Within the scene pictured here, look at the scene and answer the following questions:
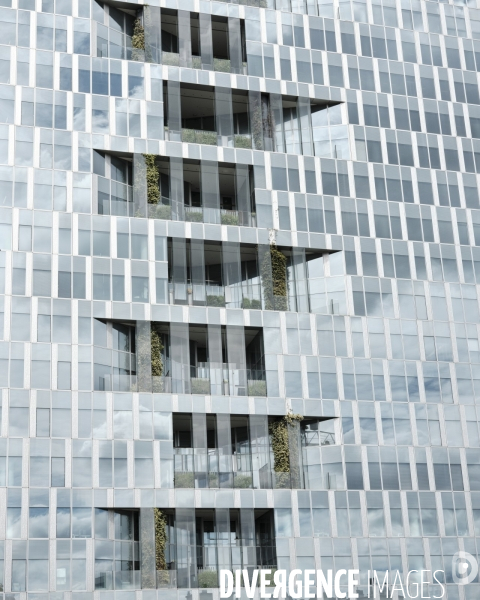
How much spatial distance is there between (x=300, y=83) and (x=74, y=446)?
2802cm

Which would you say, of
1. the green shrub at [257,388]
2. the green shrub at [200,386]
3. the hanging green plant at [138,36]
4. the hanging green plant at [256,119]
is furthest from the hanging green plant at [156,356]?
the hanging green plant at [138,36]

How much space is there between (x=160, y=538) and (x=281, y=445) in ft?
29.1

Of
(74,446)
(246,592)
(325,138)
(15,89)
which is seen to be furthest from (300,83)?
(246,592)

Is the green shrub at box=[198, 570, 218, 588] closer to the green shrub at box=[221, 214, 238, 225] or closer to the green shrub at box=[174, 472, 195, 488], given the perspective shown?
the green shrub at box=[174, 472, 195, 488]

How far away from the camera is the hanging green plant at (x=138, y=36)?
6291 centimetres

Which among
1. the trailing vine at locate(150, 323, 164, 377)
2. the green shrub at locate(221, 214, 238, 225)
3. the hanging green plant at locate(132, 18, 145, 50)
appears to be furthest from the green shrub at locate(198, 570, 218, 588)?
the hanging green plant at locate(132, 18, 145, 50)

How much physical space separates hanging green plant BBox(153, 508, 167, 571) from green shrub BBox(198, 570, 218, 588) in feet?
6.46

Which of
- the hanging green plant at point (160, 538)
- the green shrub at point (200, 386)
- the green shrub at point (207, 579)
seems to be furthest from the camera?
the green shrub at point (200, 386)

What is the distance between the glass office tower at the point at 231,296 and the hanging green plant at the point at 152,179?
0.20 m

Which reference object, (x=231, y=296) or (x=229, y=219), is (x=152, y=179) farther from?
(x=231, y=296)

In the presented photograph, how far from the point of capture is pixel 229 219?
200 ft

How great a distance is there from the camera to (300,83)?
64.6 m

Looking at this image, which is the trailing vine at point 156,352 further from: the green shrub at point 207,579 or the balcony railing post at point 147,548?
the green shrub at point 207,579

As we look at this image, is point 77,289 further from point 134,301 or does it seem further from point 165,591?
point 165,591
